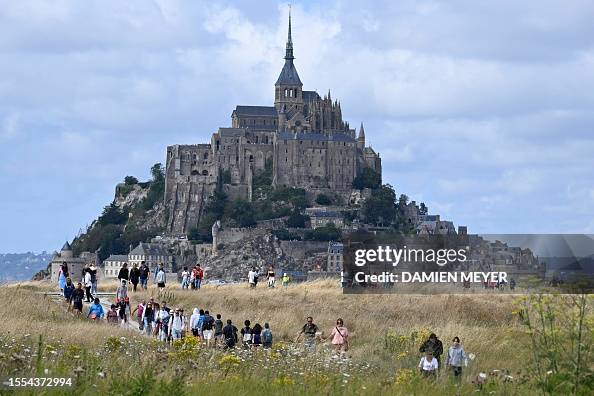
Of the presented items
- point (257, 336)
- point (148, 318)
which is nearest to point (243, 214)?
point (148, 318)

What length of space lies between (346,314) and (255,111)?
4680 inches

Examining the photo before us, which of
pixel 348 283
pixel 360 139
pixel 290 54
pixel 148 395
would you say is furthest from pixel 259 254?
pixel 148 395

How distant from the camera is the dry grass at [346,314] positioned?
24.3 m

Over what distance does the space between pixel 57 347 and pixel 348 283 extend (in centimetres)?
1542

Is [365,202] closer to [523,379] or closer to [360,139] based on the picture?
[360,139]

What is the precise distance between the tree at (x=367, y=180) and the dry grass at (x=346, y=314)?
104 meters

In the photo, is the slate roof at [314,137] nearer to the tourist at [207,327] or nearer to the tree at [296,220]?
the tree at [296,220]

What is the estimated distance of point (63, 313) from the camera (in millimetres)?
28672

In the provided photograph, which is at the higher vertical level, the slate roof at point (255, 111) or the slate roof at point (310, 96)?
the slate roof at point (310, 96)

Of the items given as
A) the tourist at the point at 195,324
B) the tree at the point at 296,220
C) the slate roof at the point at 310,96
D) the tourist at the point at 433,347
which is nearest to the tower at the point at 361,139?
the slate roof at the point at 310,96

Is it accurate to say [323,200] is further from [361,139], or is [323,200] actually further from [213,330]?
[213,330]

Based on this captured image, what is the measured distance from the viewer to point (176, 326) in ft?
85.7

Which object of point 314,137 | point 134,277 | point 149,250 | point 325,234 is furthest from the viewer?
point 314,137

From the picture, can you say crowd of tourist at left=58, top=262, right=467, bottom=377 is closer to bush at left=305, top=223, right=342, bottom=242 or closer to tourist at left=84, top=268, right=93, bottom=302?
tourist at left=84, top=268, right=93, bottom=302
